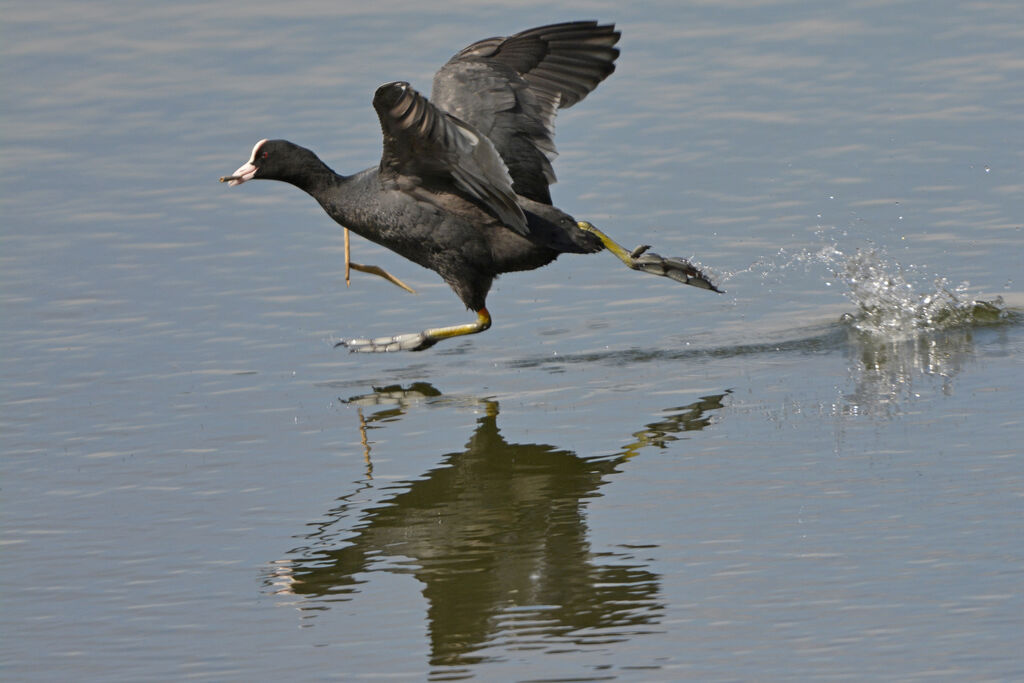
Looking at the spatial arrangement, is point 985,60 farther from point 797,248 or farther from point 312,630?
point 312,630

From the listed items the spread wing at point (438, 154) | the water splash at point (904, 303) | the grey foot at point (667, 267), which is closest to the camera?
the spread wing at point (438, 154)

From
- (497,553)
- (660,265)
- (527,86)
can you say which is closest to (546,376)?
(660,265)

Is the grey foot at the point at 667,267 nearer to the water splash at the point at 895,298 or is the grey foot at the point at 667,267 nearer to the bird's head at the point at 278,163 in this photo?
the water splash at the point at 895,298

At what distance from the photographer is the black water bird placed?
28.0ft

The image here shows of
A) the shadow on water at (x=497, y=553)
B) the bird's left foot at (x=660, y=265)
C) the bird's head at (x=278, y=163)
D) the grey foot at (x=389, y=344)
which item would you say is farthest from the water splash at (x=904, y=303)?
the bird's head at (x=278, y=163)

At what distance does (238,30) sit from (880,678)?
11155 mm

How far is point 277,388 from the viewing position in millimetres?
8578

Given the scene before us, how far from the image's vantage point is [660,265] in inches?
356

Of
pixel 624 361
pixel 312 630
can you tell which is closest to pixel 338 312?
pixel 624 361

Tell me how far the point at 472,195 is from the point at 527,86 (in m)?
0.89

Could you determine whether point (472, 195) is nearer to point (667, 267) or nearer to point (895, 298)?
point (667, 267)

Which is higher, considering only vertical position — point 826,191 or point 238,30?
point 238,30

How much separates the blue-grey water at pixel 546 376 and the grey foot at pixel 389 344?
166mm

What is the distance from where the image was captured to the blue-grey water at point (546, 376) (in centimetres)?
568
